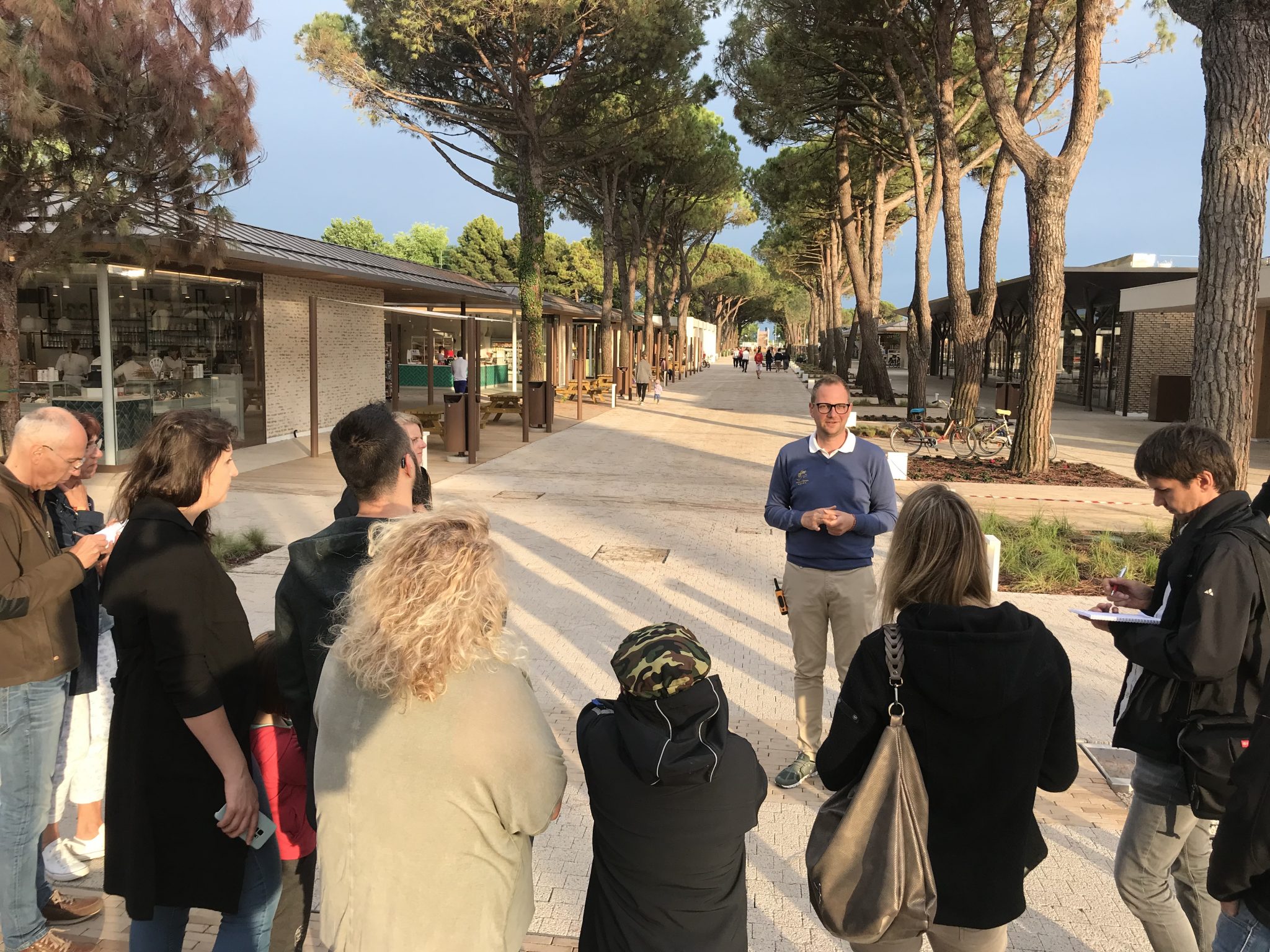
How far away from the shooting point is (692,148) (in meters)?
34.0

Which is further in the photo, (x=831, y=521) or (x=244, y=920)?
(x=831, y=521)

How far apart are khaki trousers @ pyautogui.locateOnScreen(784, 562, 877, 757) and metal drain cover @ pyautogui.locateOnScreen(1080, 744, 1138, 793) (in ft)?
4.12

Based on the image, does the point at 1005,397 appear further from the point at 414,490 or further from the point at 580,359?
the point at 414,490

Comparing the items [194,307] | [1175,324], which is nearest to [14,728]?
→ [194,307]

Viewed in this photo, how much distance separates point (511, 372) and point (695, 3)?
1535cm

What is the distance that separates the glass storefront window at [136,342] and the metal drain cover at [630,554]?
6.02 metres

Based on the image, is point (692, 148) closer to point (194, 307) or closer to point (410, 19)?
point (410, 19)

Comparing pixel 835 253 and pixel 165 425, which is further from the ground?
pixel 835 253

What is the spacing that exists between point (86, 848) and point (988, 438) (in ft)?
46.7

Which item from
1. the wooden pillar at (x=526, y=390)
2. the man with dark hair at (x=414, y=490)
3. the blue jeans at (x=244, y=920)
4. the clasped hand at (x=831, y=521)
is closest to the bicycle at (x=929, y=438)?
the wooden pillar at (x=526, y=390)

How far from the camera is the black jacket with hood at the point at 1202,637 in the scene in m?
2.30

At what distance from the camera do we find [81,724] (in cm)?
326

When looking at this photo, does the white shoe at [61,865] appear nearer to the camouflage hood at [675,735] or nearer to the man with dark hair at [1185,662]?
the camouflage hood at [675,735]

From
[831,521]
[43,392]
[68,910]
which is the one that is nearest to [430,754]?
[68,910]
